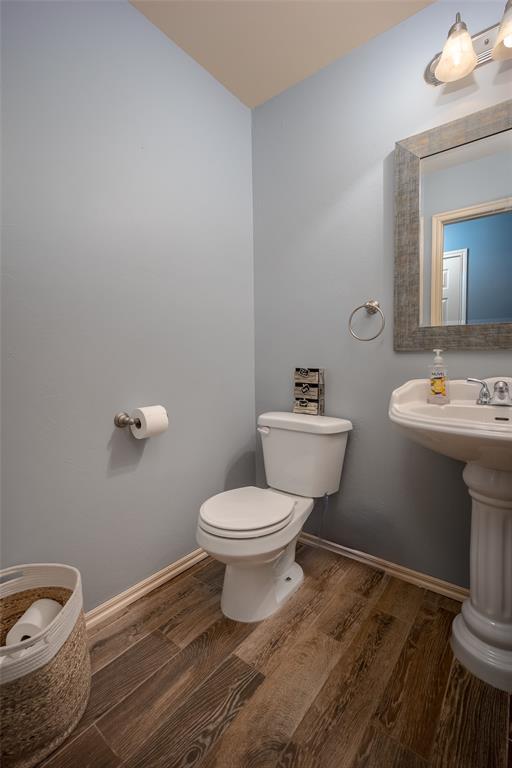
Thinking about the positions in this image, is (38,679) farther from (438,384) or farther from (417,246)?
(417,246)

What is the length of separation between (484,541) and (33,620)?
1.35 metres

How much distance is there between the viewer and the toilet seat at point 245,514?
1148 millimetres

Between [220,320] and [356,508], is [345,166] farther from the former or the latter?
[356,508]

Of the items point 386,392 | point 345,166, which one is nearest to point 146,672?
point 386,392

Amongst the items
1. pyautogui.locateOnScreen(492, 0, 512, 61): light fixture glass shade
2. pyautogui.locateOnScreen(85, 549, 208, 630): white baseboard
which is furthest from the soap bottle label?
pyautogui.locateOnScreen(85, 549, 208, 630): white baseboard

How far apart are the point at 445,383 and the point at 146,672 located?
1.39 meters

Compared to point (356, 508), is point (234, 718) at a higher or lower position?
lower

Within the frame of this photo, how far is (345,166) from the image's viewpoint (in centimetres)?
152

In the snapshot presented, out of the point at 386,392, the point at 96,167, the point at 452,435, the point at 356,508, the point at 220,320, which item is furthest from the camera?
the point at 220,320

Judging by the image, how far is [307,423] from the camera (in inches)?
57.6

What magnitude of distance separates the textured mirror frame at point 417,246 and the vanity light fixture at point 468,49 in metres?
0.15

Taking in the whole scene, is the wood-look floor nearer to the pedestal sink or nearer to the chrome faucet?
the pedestal sink

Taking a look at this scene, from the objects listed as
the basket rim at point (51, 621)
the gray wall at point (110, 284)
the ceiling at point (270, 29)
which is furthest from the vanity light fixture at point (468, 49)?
the basket rim at point (51, 621)

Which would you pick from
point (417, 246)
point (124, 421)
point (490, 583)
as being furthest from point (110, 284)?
point (490, 583)
